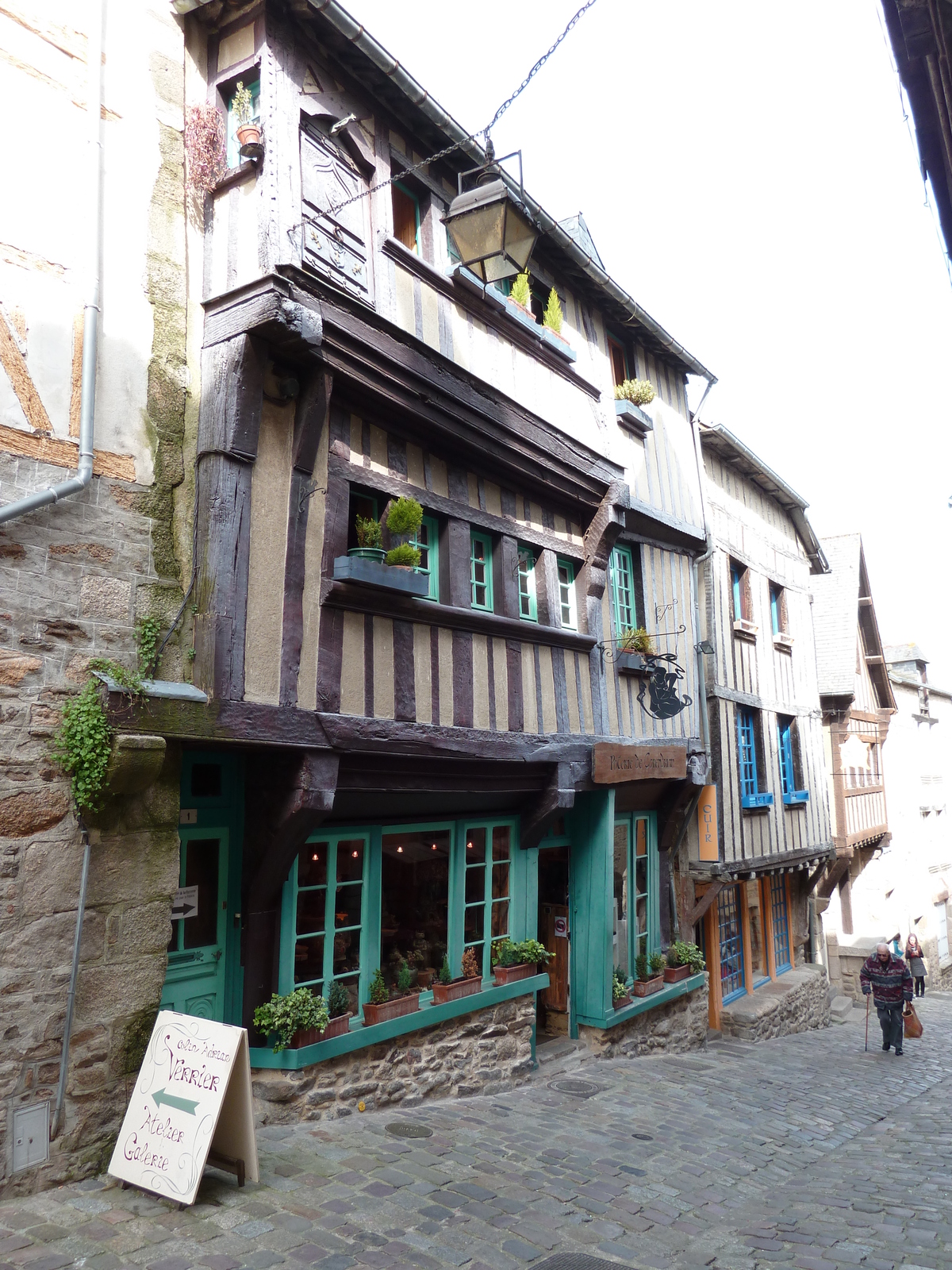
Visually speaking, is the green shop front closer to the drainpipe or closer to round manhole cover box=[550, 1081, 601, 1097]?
round manhole cover box=[550, 1081, 601, 1097]

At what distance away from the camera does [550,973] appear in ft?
26.9

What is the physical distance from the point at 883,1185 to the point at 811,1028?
25.4ft

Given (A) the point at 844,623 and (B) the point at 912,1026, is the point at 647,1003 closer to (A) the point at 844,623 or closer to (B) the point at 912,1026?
(B) the point at 912,1026

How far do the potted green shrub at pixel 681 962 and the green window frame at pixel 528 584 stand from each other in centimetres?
412

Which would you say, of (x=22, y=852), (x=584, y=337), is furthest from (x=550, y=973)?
(x=584, y=337)

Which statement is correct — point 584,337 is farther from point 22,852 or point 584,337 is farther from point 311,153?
point 22,852

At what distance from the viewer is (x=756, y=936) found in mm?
12391

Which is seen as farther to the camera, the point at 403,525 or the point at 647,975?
the point at 647,975

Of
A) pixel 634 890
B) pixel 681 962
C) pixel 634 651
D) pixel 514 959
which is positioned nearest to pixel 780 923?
pixel 681 962

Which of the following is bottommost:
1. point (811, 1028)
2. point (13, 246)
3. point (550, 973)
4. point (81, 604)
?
point (811, 1028)

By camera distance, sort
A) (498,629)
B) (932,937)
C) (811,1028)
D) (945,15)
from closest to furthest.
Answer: (945,15) < (498,629) < (811,1028) < (932,937)

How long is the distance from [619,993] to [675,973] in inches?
46.9

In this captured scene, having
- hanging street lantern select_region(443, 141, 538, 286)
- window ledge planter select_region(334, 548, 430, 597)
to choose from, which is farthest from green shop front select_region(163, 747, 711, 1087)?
hanging street lantern select_region(443, 141, 538, 286)

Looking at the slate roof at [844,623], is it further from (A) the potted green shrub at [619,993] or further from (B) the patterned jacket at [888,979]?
(A) the potted green shrub at [619,993]
